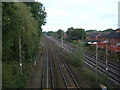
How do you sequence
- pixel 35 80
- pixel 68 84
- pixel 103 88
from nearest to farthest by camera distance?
pixel 103 88, pixel 68 84, pixel 35 80

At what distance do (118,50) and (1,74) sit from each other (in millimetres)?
17371

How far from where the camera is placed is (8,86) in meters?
6.16

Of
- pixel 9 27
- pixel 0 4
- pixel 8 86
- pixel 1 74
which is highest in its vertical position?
pixel 0 4

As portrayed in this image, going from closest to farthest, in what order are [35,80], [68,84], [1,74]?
[1,74], [68,84], [35,80]

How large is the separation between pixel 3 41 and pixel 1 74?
1.76 metres

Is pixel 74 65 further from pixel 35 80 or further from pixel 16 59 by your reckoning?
pixel 16 59

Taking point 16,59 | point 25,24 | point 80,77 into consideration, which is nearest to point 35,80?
point 16,59

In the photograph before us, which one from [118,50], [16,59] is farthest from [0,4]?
[118,50]

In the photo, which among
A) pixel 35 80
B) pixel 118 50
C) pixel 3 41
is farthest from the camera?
pixel 118 50

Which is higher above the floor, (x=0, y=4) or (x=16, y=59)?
(x=0, y=4)

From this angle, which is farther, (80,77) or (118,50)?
(118,50)

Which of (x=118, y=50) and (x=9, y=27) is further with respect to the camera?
(x=118, y=50)

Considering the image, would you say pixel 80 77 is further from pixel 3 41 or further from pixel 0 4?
pixel 0 4

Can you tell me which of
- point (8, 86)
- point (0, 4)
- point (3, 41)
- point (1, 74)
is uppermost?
point (0, 4)
